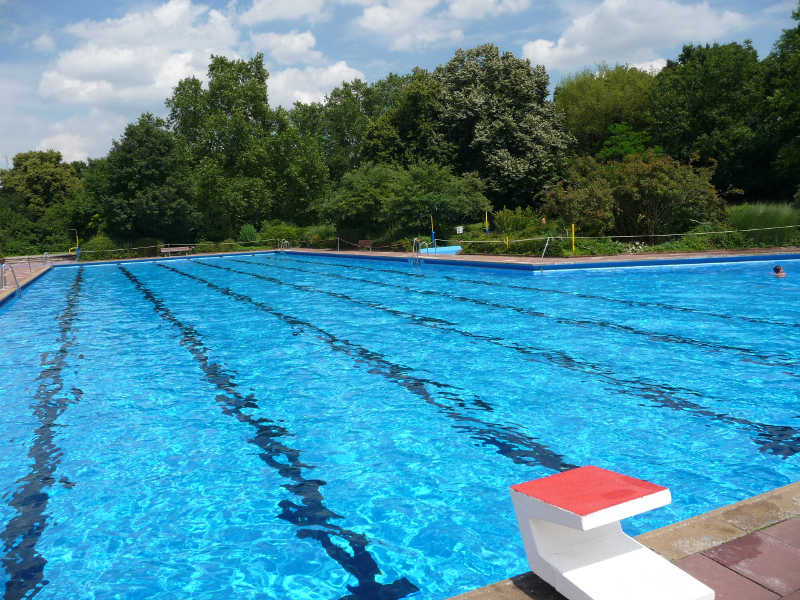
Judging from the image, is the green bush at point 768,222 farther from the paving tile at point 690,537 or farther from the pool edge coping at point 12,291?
the pool edge coping at point 12,291


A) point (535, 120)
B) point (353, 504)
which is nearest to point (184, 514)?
point (353, 504)

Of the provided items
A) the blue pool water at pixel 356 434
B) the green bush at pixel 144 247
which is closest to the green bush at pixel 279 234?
the green bush at pixel 144 247

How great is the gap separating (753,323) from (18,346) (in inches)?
523

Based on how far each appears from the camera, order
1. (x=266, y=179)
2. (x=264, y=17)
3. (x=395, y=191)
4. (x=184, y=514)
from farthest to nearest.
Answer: (x=266, y=179)
(x=395, y=191)
(x=264, y=17)
(x=184, y=514)

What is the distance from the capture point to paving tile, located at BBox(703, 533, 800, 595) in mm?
2203

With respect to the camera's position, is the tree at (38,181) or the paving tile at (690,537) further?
the tree at (38,181)

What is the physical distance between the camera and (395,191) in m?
27.1

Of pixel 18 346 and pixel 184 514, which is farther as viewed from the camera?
pixel 18 346

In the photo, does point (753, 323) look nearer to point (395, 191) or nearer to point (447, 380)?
point (447, 380)

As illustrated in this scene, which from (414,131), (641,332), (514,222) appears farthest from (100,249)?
(641,332)

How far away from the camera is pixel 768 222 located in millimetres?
19469

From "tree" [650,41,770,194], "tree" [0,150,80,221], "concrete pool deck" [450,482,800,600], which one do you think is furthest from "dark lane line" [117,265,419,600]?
"tree" [0,150,80,221]

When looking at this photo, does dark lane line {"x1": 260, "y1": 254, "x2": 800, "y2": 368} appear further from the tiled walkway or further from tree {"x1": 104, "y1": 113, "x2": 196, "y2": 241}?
tree {"x1": 104, "y1": 113, "x2": 196, "y2": 241}

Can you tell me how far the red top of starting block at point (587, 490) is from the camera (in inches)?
Answer: 76.3
